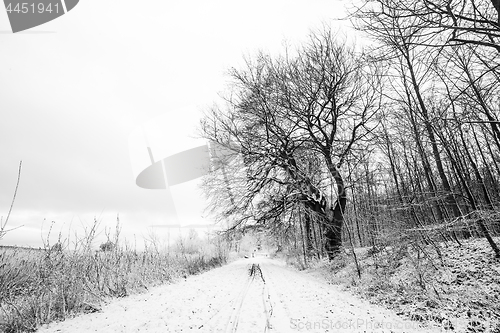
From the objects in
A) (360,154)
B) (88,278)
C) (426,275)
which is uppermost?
(360,154)

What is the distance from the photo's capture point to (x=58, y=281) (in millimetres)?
4508

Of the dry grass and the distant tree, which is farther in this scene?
the distant tree

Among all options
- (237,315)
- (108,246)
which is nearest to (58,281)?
(108,246)

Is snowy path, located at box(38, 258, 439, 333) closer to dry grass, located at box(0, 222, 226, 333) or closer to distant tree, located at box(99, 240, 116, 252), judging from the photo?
dry grass, located at box(0, 222, 226, 333)

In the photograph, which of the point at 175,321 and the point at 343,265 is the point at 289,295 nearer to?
the point at 175,321

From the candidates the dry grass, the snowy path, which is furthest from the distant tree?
the snowy path

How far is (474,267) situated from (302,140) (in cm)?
799

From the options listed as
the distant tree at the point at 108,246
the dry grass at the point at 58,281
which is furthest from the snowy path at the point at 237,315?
the distant tree at the point at 108,246

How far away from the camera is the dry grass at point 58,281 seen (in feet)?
12.6

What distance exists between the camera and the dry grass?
3.83 m

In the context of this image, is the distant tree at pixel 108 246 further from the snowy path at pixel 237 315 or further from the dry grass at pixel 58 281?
the snowy path at pixel 237 315

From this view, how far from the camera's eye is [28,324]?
3.62 meters

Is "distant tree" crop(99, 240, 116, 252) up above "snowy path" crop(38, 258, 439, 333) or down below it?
above

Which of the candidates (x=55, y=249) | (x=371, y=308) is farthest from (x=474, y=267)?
(x=55, y=249)
